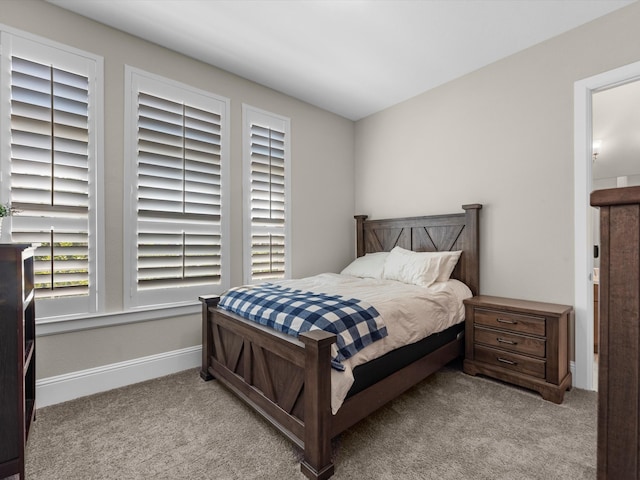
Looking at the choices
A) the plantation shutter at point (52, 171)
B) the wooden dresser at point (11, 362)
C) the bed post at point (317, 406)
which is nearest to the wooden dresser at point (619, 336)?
the bed post at point (317, 406)

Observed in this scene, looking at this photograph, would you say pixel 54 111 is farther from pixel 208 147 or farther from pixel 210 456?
pixel 210 456

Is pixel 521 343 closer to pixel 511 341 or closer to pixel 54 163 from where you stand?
pixel 511 341

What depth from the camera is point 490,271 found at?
9.71ft

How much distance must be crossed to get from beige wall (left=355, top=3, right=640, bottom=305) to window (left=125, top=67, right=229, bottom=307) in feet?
7.04

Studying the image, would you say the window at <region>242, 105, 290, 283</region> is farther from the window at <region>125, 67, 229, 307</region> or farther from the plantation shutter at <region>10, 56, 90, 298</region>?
the plantation shutter at <region>10, 56, 90, 298</region>

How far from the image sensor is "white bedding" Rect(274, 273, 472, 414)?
1676mm

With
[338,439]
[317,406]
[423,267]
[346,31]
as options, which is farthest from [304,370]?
[346,31]

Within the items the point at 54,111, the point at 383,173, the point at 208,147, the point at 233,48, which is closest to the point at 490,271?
the point at 383,173

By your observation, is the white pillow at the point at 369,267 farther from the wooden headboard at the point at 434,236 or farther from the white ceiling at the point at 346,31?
the white ceiling at the point at 346,31

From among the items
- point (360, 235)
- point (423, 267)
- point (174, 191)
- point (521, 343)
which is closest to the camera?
point (521, 343)

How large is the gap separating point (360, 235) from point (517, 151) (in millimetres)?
1949

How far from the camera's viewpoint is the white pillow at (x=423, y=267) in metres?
2.86

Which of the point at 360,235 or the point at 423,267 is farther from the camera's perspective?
the point at 360,235

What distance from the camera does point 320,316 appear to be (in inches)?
67.9
